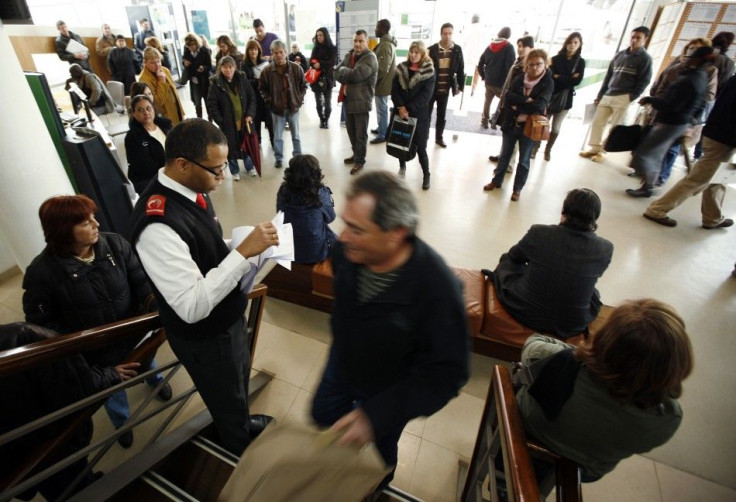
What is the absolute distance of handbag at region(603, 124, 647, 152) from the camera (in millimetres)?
4188

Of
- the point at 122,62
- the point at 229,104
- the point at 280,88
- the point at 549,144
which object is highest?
the point at 280,88

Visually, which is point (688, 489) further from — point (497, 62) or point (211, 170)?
point (497, 62)

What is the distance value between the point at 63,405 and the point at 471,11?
28.0 feet

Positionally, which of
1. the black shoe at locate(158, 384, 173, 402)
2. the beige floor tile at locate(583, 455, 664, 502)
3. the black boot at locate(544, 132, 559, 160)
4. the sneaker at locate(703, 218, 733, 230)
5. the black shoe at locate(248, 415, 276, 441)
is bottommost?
the black shoe at locate(158, 384, 173, 402)

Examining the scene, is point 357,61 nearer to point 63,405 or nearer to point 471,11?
point 471,11

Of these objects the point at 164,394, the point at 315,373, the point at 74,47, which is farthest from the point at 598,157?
the point at 74,47

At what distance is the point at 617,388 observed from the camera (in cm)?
105

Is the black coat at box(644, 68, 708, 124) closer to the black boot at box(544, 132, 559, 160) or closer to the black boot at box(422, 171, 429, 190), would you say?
the black boot at box(544, 132, 559, 160)

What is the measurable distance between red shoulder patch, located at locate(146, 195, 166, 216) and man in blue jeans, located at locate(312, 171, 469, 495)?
24.5 inches

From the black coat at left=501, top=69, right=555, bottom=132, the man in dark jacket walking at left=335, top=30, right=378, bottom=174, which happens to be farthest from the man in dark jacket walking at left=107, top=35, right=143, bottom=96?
the black coat at left=501, top=69, right=555, bottom=132

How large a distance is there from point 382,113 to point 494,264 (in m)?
3.78

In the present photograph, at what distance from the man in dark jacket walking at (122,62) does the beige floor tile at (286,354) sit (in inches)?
314

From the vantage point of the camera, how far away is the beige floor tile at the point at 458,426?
2008 mm

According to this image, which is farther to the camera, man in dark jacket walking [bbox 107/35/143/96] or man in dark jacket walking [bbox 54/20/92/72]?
man in dark jacket walking [bbox 107/35/143/96]
